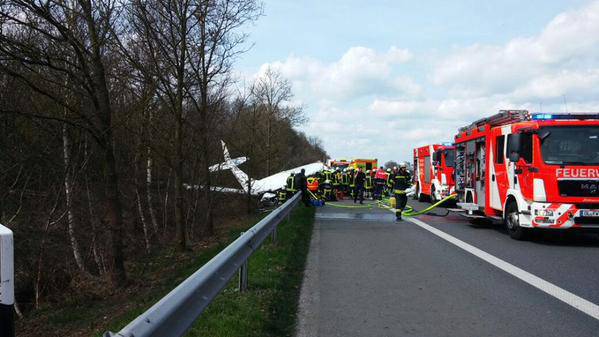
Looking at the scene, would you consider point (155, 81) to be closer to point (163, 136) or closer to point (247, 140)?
point (163, 136)

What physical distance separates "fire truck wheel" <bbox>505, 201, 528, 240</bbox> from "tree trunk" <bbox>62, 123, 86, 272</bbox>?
10171 mm

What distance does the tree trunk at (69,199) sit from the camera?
517 inches

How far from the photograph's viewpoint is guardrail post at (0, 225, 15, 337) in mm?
1928

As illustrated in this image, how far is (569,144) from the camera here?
1073cm

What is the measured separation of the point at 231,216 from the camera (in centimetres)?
2453

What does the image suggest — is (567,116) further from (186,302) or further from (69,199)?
(69,199)

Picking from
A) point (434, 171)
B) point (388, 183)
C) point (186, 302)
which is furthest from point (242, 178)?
point (186, 302)

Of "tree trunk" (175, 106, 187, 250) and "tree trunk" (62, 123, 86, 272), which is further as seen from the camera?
"tree trunk" (175, 106, 187, 250)

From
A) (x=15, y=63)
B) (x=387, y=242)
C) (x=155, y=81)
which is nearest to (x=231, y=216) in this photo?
(x=155, y=81)

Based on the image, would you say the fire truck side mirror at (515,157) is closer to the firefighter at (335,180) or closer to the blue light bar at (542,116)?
the blue light bar at (542,116)

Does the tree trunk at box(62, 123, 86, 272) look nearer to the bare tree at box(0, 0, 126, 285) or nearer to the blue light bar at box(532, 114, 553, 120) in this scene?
the bare tree at box(0, 0, 126, 285)

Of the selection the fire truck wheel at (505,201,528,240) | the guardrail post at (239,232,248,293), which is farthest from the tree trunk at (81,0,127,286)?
the fire truck wheel at (505,201,528,240)

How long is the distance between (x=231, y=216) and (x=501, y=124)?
1428 centimetres

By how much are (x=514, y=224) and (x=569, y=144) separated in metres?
2.00
